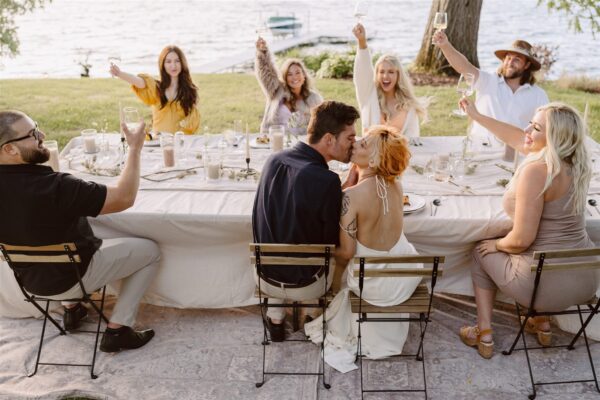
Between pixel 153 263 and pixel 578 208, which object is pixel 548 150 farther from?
pixel 153 263

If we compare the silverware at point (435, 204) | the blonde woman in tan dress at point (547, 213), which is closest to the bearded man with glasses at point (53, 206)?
the silverware at point (435, 204)

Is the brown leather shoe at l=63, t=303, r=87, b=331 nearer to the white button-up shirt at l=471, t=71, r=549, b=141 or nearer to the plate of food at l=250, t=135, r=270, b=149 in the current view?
the plate of food at l=250, t=135, r=270, b=149

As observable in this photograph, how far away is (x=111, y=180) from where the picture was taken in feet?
12.9

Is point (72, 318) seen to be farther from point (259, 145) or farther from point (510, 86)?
point (510, 86)

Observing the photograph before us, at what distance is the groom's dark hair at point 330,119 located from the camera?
10.2 feet

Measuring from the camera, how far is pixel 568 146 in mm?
3090

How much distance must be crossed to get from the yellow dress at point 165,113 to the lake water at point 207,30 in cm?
775

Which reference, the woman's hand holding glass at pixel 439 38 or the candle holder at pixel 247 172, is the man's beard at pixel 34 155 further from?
the woman's hand holding glass at pixel 439 38

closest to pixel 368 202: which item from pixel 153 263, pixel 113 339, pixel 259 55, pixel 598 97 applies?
pixel 153 263

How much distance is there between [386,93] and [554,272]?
8.37 feet

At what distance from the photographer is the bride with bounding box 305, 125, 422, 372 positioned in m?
3.04

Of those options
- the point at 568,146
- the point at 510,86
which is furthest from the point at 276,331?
the point at 510,86

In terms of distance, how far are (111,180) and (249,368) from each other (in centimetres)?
166

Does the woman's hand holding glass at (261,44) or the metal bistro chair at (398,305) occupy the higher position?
the woman's hand holding glass at (261,44)
